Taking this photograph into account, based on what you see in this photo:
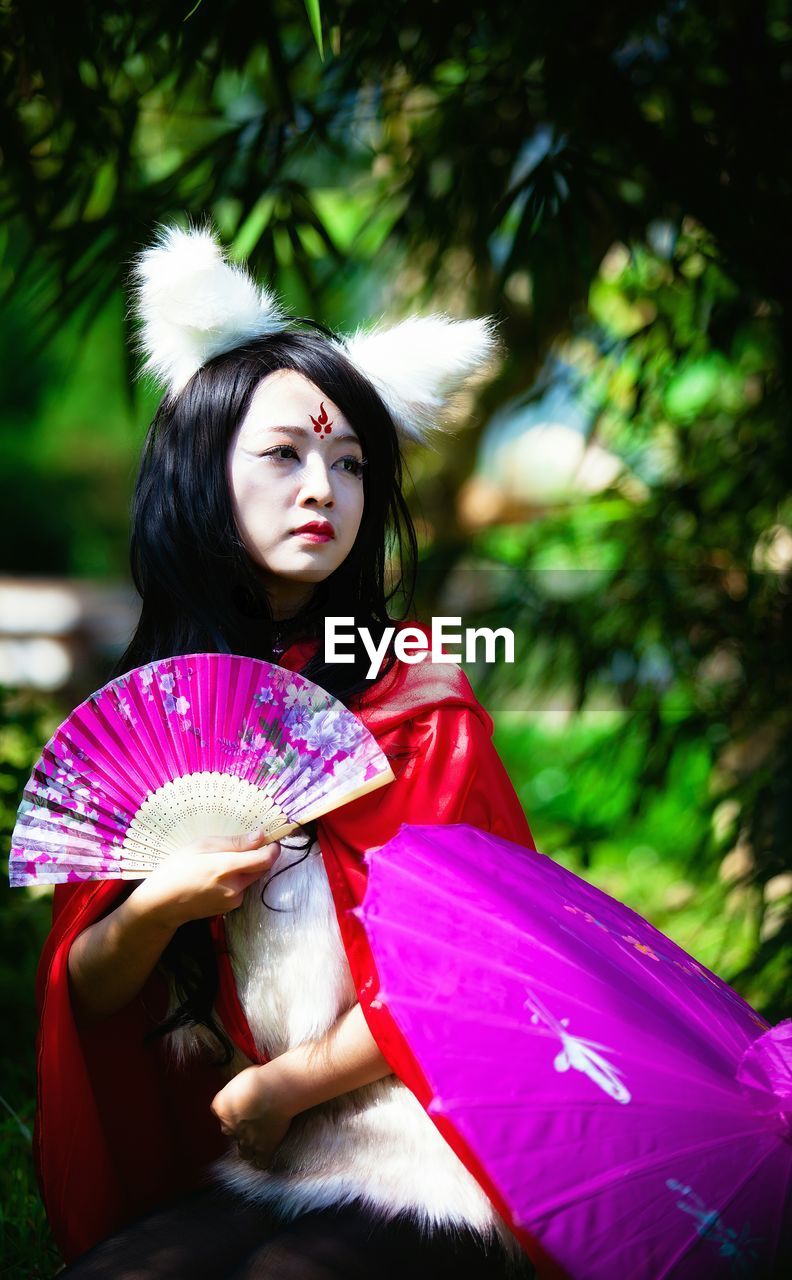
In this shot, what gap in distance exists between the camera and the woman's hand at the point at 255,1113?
1.27 metres

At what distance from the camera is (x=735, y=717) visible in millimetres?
2783

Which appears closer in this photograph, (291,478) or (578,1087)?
(578,1087)

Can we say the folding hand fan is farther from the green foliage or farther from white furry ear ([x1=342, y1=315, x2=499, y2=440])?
the green foliage

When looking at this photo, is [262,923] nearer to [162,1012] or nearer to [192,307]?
[162,1012]

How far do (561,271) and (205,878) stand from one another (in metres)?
1.48

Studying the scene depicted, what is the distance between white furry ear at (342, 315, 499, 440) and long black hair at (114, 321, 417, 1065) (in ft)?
0.08

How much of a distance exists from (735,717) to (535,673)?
23.2 inches

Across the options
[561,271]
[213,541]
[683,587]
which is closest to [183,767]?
[213,541]

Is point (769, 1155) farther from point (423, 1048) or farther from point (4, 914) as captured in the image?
point (4, 914)

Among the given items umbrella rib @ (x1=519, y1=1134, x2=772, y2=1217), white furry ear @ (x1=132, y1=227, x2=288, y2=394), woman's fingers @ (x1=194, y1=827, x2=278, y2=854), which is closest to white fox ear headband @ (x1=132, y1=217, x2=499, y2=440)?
white furry ear @ (x1=132, y1=227, x2=288, y2=394)

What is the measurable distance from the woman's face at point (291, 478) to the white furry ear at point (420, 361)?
103 millimetres

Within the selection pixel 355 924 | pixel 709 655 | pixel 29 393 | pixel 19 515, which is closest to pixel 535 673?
pixel 709 655

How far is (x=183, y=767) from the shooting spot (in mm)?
1311

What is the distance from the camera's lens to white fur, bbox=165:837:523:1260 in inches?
48.8
